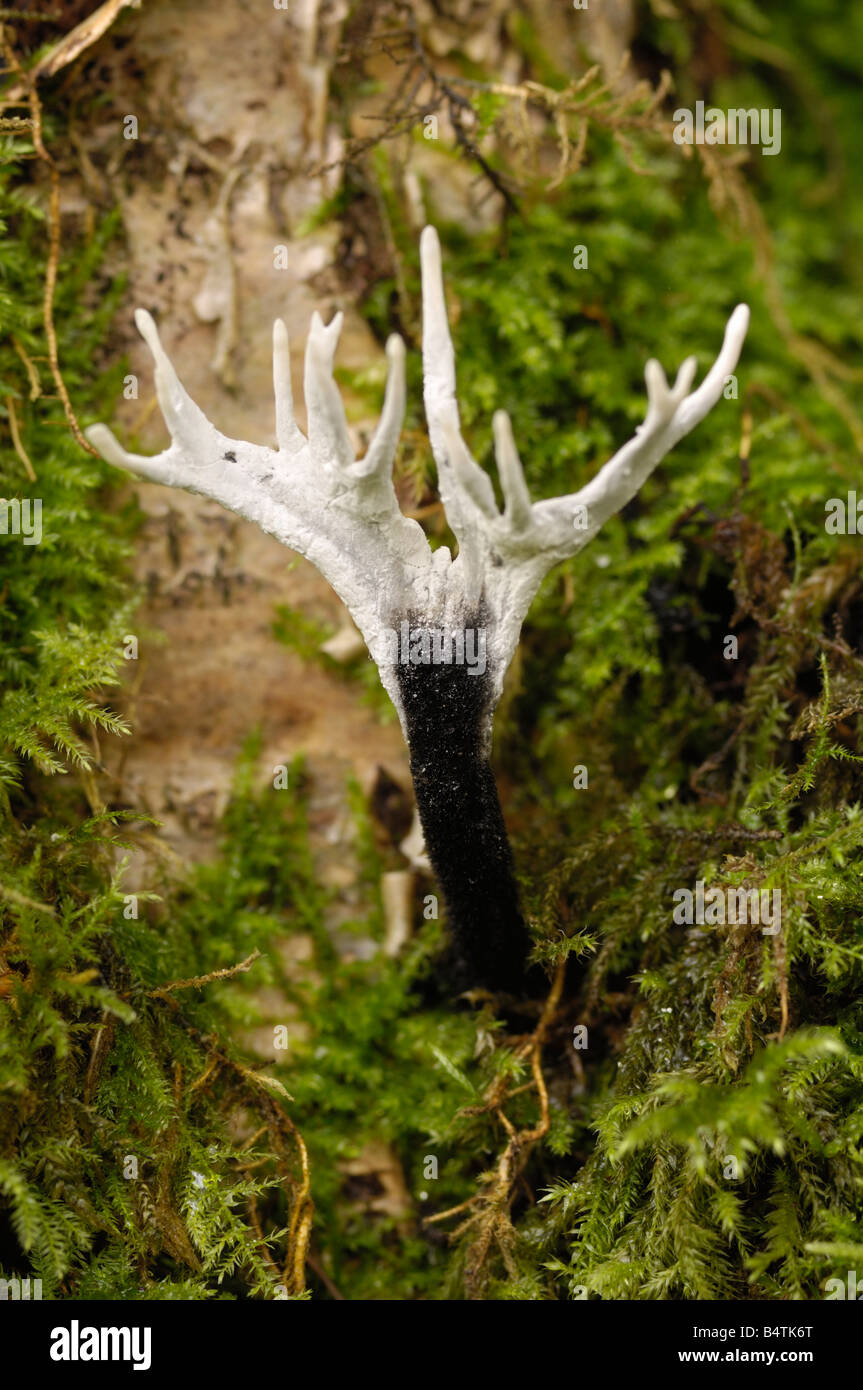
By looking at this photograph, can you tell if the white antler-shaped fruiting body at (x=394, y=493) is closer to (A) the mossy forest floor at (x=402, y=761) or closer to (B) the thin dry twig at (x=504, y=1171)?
(A) the mossy forest floor at (x=402, y=761)

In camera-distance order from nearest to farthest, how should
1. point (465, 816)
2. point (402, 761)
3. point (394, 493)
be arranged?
point (394, 493) < point (465, 816) < point (402, 761)

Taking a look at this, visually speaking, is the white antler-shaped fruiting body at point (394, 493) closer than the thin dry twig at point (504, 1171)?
Yes

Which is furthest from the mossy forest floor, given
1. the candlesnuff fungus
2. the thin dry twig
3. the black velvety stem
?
the candlesnuff fungus

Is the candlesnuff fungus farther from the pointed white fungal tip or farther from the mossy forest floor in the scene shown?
the mossy forest floor

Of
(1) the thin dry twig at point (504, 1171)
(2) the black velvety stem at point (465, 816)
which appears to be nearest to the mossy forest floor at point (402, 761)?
(1) the thin dry twig at point (504, 1171)

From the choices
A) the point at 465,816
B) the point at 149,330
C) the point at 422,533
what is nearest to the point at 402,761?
the point at 465,816

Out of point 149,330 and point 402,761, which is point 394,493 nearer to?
point 149,330
